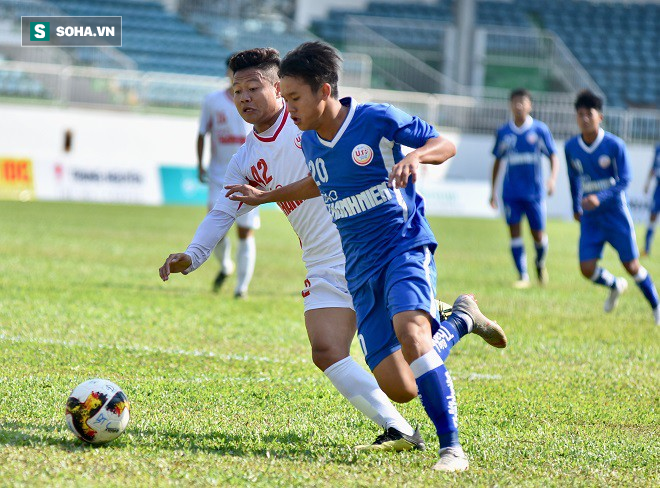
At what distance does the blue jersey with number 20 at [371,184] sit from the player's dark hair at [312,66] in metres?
0.22

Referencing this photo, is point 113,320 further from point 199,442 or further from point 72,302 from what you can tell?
point 199,442

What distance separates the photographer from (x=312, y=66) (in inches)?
183

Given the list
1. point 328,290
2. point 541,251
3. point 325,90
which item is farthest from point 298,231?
point 541,251

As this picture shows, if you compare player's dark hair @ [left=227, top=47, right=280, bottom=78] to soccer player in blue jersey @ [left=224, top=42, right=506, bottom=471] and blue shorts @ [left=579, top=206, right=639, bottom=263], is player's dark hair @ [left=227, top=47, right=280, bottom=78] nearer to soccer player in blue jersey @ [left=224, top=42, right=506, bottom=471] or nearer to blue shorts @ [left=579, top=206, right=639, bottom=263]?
soccer player in blue jersey @ [left=224, top=42, right=506, bottom=471]

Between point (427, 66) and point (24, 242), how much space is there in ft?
68.6

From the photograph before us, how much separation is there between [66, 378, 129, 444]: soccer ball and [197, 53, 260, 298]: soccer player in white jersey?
18.9ft

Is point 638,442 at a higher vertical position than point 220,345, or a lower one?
higher

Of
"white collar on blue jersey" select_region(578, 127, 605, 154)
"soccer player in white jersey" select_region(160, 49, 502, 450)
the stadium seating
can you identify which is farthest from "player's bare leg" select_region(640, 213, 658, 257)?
the stadium seating

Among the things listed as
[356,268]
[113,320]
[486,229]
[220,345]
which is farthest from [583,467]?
[486,229]

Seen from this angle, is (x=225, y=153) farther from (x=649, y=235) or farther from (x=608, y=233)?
(x=649, y=235)

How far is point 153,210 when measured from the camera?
77.3ft

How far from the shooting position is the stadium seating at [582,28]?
3428 centimetres

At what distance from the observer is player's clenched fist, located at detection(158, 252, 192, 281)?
16.3ft

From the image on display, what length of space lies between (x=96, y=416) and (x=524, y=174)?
9953 mm
